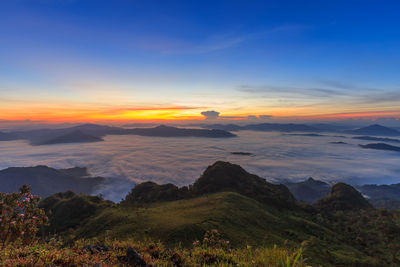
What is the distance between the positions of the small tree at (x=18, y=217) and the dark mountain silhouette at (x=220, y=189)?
3885 centimetres

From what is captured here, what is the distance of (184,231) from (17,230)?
10752mm

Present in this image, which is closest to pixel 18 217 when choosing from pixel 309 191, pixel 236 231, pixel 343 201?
pixel 236 231

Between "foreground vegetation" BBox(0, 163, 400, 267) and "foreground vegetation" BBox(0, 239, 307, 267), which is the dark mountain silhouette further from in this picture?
"foreground vegetation" BBox(0, 239, 307, 267)

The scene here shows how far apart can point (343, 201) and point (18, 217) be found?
71019 millimetres

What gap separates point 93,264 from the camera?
416cm

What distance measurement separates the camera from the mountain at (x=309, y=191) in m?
135

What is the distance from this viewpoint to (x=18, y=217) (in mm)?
7109

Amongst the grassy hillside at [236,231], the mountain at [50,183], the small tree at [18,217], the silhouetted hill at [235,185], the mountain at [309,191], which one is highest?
the small tree at [18,217]

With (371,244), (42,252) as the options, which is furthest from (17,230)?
(371,244)

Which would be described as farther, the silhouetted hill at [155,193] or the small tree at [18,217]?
the silhouetted hill at [155,193]

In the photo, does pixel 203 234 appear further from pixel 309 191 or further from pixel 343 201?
pixel 309 191

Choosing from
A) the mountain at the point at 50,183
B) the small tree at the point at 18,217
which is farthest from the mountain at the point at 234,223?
the mountain at the point at 50,183

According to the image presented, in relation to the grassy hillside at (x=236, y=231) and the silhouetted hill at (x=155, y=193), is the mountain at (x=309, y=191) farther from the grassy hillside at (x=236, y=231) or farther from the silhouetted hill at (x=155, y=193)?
the grassy hillside at (x=236, y=231)

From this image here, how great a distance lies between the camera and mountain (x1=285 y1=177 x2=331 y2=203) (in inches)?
5330
